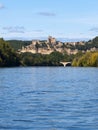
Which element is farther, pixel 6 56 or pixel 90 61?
pixel 90 61

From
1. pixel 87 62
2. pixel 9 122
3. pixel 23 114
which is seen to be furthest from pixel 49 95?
pixel 87 62

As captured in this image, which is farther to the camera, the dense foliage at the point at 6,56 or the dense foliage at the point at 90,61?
the dense foliage at the point at 90,61

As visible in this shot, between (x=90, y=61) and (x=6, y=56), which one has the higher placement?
(x=6, y=56)

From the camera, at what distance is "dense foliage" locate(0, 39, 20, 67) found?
141000mm

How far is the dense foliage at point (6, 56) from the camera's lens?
14100cm

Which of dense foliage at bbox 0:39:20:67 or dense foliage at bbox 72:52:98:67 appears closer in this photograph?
dense foliage at bbox 0:39:20:67

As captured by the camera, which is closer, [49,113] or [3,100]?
[49,113]

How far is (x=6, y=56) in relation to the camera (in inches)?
5600

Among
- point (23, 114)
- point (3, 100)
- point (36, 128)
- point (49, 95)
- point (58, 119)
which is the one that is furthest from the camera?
point (49, 95)

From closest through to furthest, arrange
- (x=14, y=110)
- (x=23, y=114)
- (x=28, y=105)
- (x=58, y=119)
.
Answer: (x=58, y=119), (x=23, y=114), (x=14, y=110), (x=28, y=105)

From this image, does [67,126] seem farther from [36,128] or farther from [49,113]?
[49,113]

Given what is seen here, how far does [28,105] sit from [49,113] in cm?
427

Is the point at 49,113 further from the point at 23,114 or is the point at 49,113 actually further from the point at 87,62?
the point at 87,62

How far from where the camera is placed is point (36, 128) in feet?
73.7
